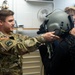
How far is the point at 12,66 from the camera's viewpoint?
55.1 inches

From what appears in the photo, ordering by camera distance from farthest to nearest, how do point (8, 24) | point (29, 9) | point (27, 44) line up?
point (29, 9) < point (8, 24) < point (27, 44)

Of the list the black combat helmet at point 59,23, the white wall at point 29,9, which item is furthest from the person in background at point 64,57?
the white wall at point 29,9

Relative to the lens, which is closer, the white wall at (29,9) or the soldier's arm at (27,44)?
the soldier's arm at (27,44)

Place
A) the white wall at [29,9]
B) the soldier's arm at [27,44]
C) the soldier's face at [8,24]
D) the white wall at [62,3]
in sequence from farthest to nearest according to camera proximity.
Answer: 1. the white wall at [62,3]
2. the white wall at [29,9]
3. the soldier's face at [8,24]
4. the soldier's arm at [27,44]

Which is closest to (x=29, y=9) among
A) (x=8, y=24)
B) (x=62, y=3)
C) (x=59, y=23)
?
(x=62, y=3)

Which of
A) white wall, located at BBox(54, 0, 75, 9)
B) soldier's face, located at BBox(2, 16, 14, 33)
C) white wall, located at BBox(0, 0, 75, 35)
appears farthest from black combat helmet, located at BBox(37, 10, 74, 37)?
white wall, located at BBox(54, 0, 75, 9)

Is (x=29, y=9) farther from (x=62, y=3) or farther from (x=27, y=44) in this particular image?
(x=27, y=44)

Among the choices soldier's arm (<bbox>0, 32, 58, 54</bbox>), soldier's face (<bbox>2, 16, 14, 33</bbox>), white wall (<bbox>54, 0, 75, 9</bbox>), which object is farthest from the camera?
white wall (<bbox>54, 0, 75, 9</bbox>)

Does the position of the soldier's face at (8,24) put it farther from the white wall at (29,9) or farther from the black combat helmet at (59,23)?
the white wall at (29,9)

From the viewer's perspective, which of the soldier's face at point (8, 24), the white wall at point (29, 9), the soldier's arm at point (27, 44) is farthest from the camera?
the white wall at point (29, 9)

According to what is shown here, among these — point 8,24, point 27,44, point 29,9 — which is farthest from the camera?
point 29,9

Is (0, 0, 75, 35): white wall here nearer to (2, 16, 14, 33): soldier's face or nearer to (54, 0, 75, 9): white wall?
(54, 0, 75, 9): white wall

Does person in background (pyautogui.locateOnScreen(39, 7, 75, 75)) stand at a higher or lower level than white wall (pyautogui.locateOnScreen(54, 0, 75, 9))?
lower

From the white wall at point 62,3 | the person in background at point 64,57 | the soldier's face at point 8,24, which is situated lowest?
the person in background at point 64,57
